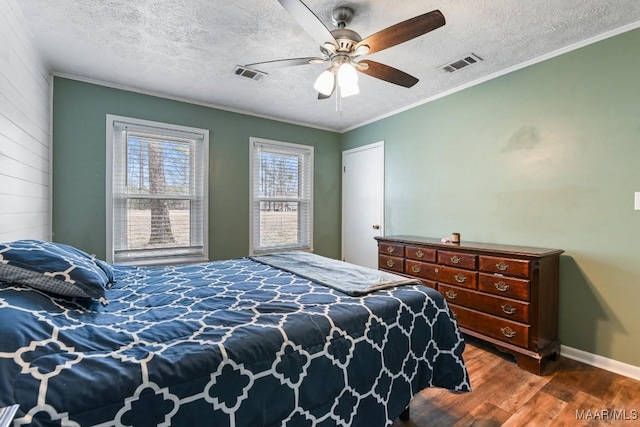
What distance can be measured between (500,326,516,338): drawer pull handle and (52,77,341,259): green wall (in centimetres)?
265

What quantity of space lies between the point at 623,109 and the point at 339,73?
2081mm

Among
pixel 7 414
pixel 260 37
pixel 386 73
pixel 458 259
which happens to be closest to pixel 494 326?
pixel 458 259

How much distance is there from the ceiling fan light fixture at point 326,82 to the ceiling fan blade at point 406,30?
252 mm

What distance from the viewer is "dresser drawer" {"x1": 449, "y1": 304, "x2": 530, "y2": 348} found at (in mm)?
2271

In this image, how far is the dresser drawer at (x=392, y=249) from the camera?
10.3ft

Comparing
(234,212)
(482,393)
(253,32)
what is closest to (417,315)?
(482,393)

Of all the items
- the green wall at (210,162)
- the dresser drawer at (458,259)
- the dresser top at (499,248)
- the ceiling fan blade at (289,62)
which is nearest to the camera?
the ceiling fan blade at (289,62)

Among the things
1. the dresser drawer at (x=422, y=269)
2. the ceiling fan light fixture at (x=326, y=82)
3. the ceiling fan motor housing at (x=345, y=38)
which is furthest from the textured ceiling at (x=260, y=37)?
the dresser drawer at (x=422, y=269)

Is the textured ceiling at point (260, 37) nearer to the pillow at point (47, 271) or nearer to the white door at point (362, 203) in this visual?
the white door at point (362, 203)

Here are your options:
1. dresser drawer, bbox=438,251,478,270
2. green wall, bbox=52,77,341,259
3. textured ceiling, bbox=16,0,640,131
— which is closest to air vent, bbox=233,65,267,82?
textured ceiling, bbox=16,0,640,131

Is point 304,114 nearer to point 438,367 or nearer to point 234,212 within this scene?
point 234,212

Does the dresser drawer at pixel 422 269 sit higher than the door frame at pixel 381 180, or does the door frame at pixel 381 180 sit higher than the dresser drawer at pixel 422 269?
the door frame at pixel 381 180

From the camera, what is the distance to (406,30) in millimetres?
1635

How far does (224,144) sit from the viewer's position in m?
3.73
